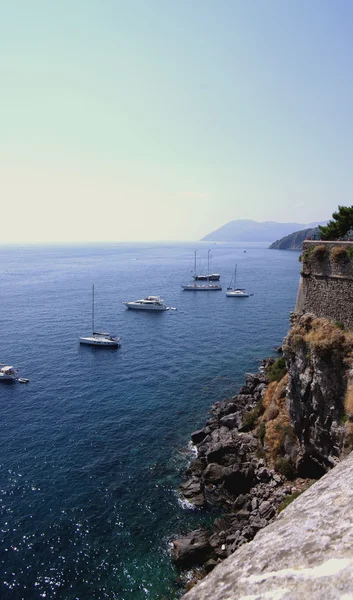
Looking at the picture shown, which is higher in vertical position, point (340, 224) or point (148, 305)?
point (340, 224)

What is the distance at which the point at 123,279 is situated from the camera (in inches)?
5758

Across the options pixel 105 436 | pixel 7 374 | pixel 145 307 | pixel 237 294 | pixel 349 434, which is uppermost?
pixel 237 294

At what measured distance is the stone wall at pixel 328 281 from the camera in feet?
87.4

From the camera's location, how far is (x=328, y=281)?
28422 mm

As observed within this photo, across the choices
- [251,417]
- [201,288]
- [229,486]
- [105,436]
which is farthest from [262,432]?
[201,288]

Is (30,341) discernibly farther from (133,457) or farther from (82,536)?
(82,536)

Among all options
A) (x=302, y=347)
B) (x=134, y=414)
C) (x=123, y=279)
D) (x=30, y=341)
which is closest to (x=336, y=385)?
(x=302, y=347)

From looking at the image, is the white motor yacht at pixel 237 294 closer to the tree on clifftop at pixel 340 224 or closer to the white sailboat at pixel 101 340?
the white sailboat at pixel 101 340

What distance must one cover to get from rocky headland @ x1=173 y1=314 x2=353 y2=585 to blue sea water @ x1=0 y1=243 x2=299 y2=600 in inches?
72.3

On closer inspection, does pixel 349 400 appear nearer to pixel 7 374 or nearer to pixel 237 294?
pixel 7 374

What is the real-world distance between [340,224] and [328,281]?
5.84 meters

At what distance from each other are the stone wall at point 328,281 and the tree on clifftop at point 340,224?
2.72 meters

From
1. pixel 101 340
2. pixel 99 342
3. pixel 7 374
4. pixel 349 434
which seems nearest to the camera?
pixel 349 434

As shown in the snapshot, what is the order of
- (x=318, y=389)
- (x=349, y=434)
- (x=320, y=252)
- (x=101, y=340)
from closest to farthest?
1. (x=349, y=434)
2. (x=318, y=389)
3. (x=320, y=252)
4. (x=101, y=340)
